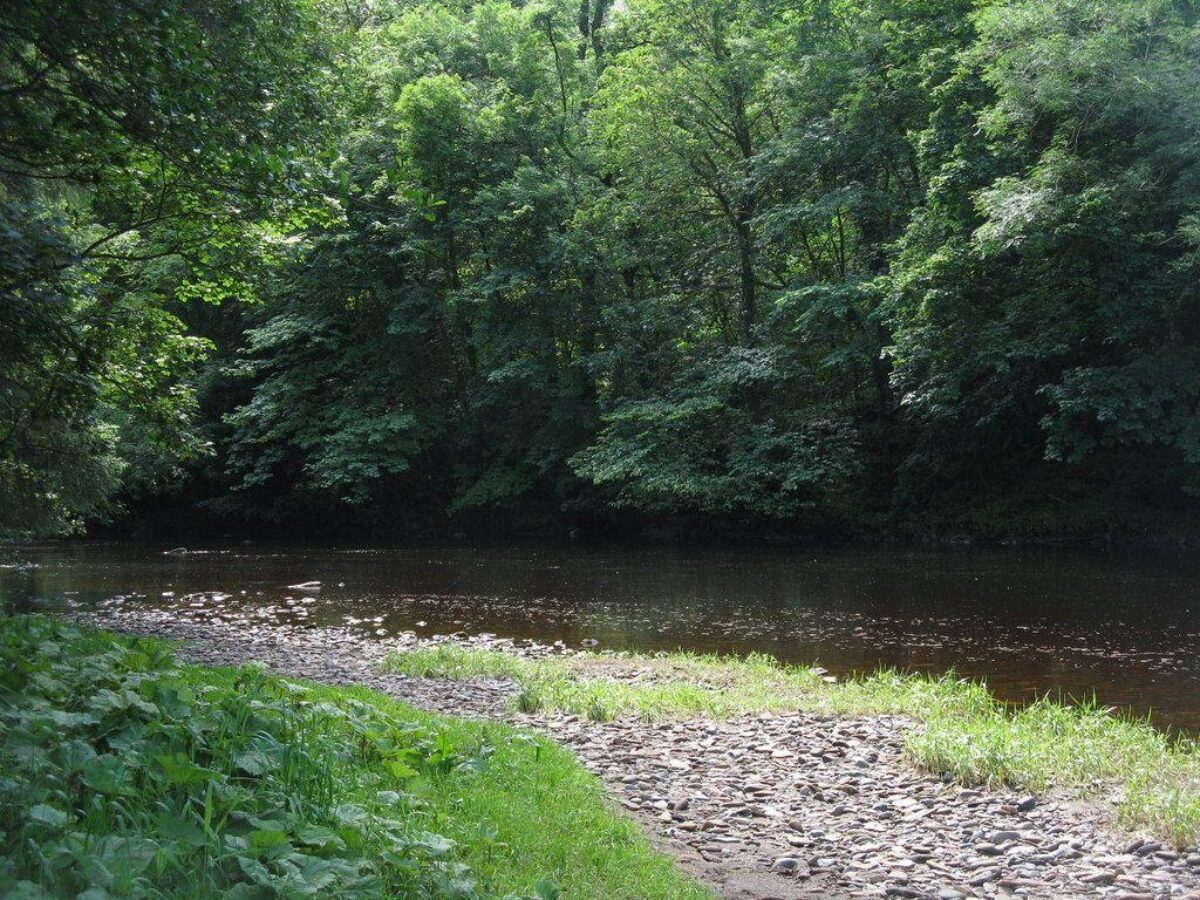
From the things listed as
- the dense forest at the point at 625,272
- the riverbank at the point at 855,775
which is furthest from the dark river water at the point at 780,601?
the dense forest at the point at 625,272

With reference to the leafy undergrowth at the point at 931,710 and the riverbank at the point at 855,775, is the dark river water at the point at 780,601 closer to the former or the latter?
the leafy undergrowth at the point at 931,710

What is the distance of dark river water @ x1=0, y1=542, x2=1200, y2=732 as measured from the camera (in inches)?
477

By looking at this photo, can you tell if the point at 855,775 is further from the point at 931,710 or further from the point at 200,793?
the point at 200,793

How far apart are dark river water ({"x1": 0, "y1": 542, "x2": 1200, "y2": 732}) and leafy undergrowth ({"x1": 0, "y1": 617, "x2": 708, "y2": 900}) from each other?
702 centimetres

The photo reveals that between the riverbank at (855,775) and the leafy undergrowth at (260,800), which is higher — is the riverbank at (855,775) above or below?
below

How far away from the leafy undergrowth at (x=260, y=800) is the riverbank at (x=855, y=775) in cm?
97

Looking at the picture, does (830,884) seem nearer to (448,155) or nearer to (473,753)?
(473,753)

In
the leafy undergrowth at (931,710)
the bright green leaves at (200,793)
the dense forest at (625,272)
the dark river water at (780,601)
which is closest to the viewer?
the bright green leaves at (200,793)

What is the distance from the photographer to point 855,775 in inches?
286

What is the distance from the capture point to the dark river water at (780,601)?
12.1 m

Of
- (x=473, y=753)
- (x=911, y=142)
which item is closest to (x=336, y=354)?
(x=911, y=142)

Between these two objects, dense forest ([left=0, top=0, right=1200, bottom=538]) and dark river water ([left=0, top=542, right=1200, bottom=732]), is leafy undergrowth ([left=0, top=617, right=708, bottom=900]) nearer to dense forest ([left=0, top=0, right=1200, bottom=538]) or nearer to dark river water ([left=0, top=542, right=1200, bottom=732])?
dense forest ([left=0, top=0, right=1200, bottom=538])

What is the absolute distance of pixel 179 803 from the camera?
3.68 metres

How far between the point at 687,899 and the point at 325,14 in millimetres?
16563
